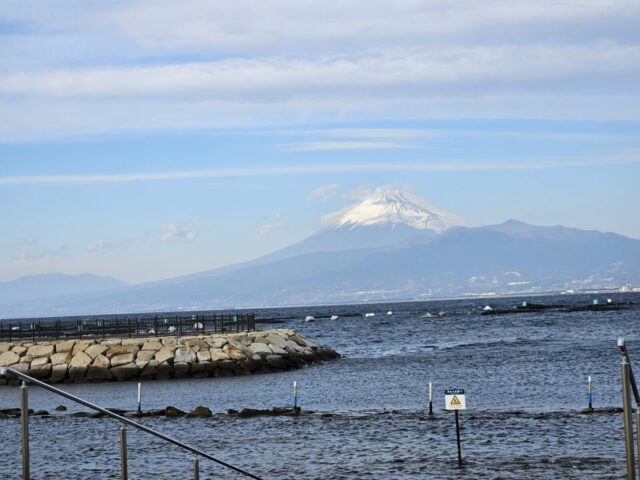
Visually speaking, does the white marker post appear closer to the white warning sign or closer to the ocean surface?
the white warning sign

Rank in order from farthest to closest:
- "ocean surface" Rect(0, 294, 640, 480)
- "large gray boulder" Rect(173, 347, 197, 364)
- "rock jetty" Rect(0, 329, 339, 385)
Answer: "large gray boulder" Rect(173, 347, 197, 364) < "rock jetty" Rect(0, 329, 339, 385) < "ocean surface" Rect(0, 294, 640, 480)

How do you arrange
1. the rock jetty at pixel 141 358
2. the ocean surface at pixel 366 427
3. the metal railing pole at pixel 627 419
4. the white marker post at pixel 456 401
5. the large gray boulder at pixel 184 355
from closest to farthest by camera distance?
the metal railing pole at pixel 627 419 < the white marker post at pixel 456 401 < the ocean surface at pixel 366 427 < the rock jetty at pixel 141 358 < the large gray boulder at pixel 184 355

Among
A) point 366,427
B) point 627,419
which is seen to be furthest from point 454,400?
point 627,419

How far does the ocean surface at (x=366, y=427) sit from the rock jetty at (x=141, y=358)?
4.73 feet

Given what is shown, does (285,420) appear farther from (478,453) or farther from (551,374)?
(551,374)

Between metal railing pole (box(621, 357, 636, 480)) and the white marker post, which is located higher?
metal railing pole (box(621, 357, 636, 480))

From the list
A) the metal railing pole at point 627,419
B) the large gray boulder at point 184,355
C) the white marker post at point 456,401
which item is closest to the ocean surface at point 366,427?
the white marker post at point 456,401

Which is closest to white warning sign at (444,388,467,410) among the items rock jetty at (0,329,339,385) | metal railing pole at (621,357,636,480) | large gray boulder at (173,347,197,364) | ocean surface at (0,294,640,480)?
ocean surface at (0,294,640,480)

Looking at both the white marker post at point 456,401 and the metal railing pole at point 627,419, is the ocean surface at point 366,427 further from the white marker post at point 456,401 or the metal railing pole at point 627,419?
the metal railing pole at point 627,419

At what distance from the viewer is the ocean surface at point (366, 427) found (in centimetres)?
2320

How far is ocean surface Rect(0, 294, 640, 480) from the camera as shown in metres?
23.2

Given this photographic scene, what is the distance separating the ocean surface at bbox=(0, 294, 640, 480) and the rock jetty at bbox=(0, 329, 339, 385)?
1440mm

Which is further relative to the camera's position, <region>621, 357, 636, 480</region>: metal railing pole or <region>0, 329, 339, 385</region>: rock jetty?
Answer: <region>0, 329, 339, 385</region>: rock jetty

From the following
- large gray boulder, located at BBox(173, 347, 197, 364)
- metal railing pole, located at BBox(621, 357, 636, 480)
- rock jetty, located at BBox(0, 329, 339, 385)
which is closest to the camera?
metal railing pole, located at BBox(621, 357, 636, 480)
